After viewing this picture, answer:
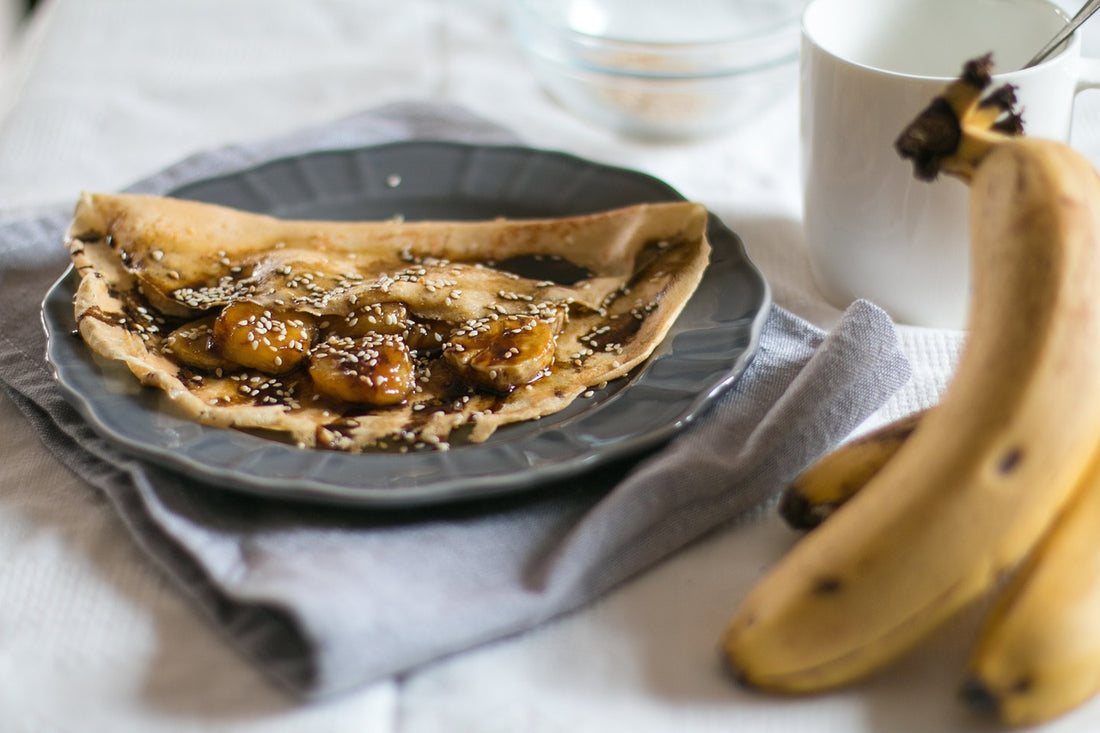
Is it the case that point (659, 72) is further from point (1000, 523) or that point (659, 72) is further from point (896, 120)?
point (1000, 523)

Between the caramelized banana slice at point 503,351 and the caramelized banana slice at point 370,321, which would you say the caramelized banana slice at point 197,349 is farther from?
the caramelized banana slice at point 503,351

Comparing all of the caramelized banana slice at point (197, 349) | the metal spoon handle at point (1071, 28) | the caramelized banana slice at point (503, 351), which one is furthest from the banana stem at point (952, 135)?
the caramelized banana slice at point (197, 349)

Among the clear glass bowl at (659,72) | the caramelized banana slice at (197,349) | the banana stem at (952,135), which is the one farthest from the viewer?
the clear glass bowl at (659,72)

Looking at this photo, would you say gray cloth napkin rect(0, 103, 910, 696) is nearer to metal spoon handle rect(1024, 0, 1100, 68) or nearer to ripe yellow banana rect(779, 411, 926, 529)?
ripe yellow banana rect(779, 411, 926, 529)

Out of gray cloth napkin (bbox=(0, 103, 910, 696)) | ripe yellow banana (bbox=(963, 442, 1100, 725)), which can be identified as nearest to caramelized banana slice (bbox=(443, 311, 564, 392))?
gray cloth napkin (bbox=(0, 103, 910, 696))

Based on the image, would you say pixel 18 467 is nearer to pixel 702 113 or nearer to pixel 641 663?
pixel 641 663

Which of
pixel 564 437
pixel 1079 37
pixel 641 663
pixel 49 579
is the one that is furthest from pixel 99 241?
pixel 1079 37
